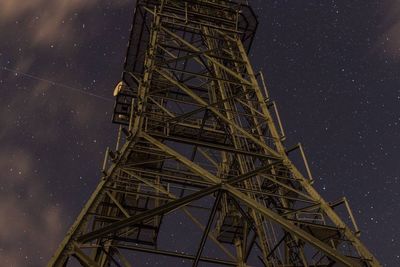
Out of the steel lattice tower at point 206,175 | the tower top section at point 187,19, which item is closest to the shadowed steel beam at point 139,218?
the steel lattice tower at point 206,175

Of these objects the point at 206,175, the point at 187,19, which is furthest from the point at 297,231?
the point at 187,19

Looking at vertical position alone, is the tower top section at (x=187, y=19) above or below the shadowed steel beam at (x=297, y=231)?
above

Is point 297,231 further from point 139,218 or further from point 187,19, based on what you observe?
point 187,19

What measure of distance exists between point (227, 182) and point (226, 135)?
15.4 ft

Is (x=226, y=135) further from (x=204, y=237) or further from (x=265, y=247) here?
(x=204, y=237)

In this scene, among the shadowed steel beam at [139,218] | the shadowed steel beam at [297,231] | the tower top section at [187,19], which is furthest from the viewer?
the tower top section at [187,19]

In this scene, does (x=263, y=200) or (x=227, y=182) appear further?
(x=263, y=200)

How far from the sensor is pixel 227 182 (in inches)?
384

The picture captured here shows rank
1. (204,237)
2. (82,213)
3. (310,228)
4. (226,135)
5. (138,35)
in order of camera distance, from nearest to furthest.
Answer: (82,213) → (204,237) → (310,228) → (226,135) → (138,35)

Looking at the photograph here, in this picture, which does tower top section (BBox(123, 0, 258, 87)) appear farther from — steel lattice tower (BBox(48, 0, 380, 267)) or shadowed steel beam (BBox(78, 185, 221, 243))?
shadowed steel beam (BBox(78, 185, 221, 243))

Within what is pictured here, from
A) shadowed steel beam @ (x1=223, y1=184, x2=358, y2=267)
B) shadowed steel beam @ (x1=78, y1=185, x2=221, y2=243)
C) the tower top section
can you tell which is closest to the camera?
shadowed steel beam @ (x1=78, y1=185, x2=221, y2=243)

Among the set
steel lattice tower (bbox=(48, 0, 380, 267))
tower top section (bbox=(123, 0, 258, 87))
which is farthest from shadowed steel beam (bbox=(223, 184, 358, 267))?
tower top section (bbox=(123, 0, 258, 87))

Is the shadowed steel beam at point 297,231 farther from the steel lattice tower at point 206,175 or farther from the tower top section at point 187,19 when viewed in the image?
the tower top section at point 187,19

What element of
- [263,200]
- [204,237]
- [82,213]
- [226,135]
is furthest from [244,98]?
[82,213]
